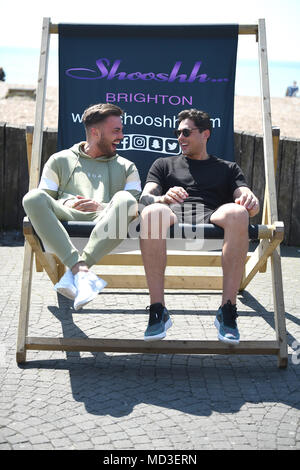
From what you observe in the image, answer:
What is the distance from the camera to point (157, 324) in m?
3.53

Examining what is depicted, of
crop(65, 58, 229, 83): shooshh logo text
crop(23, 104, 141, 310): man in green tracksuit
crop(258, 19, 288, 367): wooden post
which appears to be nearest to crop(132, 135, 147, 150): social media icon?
crop(65, 58, 229, 83): shooshh logo text

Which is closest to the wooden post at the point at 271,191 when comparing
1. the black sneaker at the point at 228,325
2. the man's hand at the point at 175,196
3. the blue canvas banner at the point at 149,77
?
the black sneaker at the point at 228,325

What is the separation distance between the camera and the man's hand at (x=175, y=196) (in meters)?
3.88

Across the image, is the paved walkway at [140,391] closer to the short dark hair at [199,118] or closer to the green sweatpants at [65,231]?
the green sweatpants at [65,231]

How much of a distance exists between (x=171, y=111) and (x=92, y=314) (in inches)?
61.1

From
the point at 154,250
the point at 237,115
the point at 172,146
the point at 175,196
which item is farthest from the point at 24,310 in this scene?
the point at 237,115

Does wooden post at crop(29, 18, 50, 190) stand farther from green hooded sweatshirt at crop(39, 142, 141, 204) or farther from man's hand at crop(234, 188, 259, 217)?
man's hand at crop(234, 188, 259, 217)

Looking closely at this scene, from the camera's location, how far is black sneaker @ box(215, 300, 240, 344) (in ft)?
11.6

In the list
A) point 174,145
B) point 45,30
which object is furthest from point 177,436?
point 45,30

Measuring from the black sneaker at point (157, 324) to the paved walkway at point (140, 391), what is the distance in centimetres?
22

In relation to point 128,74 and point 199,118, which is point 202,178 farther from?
point 128,74

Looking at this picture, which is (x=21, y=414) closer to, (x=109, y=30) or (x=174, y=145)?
(x=174, y=145)

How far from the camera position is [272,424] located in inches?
119
